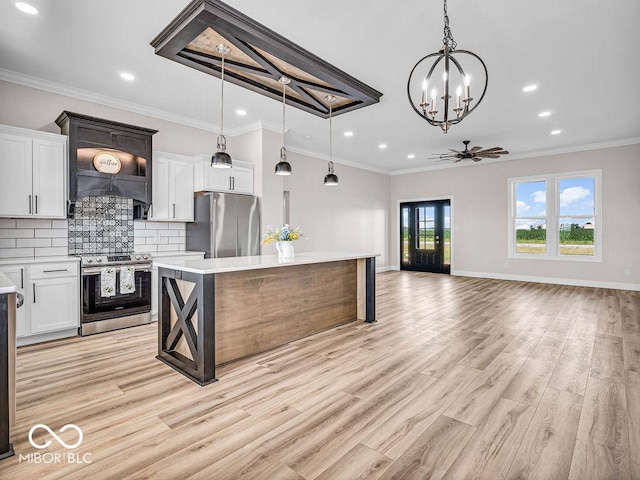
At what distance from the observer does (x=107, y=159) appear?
14.2 ft

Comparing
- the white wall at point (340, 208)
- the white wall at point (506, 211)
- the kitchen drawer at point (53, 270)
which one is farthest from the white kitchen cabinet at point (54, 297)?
the white wall at point (506, 211)

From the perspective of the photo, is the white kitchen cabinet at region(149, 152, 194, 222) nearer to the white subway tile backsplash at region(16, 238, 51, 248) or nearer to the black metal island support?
the white subway tile backsplash at region(16, 238, 51, 248)

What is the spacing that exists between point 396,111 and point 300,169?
2.91 m

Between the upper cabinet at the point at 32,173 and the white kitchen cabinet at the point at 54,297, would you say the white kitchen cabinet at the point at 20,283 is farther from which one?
the upper cabinet at the point at 32,173

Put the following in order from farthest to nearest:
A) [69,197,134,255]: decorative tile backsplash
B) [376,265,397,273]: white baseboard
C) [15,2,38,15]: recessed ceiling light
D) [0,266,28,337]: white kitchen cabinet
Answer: [376,265,397,273]: white baseboard → [69,197,134,255]: decorative tile backsplash → [0,266,28,337]: white kitchen cabinet → [15,2,38,15]: recessed ceiling light

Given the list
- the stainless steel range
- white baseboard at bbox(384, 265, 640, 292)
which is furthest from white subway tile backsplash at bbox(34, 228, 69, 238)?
white baseboard at bbox(384, 265, 640, 292)

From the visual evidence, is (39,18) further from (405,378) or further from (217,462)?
(405,378)

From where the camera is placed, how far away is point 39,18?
2898mm

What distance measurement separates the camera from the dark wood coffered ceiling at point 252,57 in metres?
2.76

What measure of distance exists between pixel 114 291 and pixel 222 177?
2.16m

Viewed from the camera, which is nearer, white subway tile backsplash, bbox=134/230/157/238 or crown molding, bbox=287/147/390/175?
white subway tile backsplash, bbox=134/230/157/238

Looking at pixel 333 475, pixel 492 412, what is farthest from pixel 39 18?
pixel 492 412

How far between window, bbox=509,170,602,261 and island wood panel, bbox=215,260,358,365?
5589mm

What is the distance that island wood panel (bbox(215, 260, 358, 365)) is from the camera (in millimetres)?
3100
